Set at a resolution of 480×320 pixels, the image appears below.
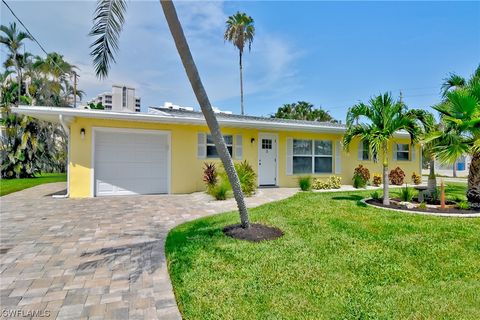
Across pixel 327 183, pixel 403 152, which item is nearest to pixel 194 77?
pixel 327 183

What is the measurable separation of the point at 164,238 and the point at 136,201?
14.3 ft

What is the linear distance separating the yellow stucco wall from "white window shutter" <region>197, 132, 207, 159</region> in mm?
149

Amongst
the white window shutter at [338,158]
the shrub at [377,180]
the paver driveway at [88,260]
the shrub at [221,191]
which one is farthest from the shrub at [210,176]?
the shrub at [377,180]

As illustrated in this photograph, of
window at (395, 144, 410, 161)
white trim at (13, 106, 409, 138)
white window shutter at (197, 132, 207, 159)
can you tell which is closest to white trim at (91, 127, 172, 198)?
white trim at (13, 106, 409, 138)

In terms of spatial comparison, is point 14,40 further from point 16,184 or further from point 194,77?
point 194,77

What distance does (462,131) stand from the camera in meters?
6.84

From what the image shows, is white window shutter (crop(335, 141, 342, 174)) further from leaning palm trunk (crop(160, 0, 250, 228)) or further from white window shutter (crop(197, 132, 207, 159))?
leaning palm trunk (crop(160, 0, 250, 228))

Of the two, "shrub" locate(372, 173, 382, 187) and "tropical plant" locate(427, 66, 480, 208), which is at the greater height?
"tropical plant" locate(427, 66, 480, 208)

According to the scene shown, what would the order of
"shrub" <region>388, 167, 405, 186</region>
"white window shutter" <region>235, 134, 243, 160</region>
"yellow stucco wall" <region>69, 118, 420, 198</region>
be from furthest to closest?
"shrub" <region>388, 167, 405, 186</region> < "white window shutter" <region>235, 134, 243, 160</region> < "yellow stucco wall" <region>69, 118, 420, 198</region>

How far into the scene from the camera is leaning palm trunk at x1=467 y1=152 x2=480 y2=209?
22.7 ft

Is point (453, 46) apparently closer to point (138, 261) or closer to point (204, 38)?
point (204, 38)

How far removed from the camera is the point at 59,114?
8.84 m

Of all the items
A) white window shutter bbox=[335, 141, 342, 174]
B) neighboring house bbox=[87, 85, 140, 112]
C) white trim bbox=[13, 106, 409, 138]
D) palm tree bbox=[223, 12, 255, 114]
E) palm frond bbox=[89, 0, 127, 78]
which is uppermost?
palm tree bbox=[223, 12, 255, 114]

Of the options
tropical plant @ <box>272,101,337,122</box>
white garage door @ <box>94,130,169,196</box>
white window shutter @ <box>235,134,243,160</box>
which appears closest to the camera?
white garage door @ <box>94,130,169,196</box>
